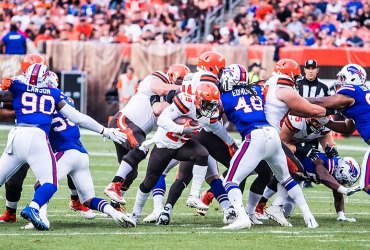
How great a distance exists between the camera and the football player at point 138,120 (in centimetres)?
1092

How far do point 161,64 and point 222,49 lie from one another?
61.7 inches

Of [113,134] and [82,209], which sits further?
[82,209]

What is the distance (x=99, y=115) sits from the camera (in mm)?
24250

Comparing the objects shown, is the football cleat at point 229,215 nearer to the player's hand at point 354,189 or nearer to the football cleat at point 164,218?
the football cleat at point 164,218

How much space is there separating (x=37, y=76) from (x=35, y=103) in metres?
0.26

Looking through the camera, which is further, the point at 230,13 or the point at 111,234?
the point at 230,13

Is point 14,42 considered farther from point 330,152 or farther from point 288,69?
point 288,69

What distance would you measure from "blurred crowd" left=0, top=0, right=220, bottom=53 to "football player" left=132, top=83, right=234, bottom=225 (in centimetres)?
1406

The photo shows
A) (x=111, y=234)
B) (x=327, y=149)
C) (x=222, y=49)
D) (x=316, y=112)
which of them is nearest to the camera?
(x=111, y=234)

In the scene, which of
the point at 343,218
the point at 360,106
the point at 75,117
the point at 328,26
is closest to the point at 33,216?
the point at 75,117

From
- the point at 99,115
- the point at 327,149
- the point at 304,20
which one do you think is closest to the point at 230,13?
the point at 304,20

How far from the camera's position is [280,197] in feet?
36.0

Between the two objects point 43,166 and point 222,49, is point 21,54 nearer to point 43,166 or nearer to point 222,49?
point 222,49

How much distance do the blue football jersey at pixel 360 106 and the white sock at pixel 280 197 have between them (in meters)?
1.02
